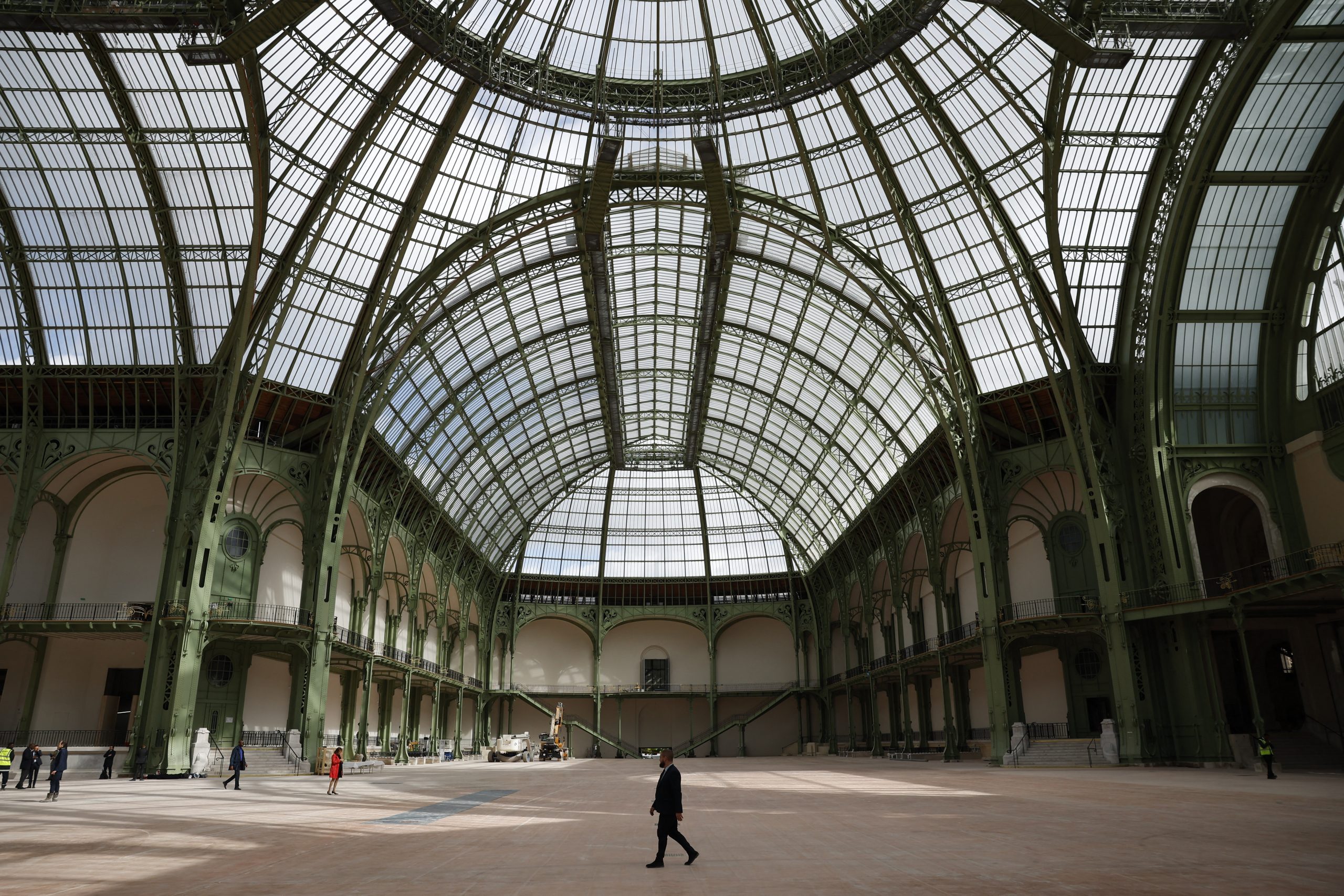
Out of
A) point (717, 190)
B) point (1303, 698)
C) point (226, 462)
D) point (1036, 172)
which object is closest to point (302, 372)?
point (226, 462)

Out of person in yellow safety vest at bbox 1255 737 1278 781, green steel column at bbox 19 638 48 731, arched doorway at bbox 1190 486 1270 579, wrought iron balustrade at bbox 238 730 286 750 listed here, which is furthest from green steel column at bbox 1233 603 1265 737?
green steel column at bbox 19 638 48 731

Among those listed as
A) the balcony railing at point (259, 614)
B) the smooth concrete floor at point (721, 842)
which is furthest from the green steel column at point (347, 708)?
the smooth concrete floor at point (721, 842)

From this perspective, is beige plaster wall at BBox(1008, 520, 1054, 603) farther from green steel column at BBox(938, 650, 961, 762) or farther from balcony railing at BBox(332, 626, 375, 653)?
balcony railing at BBox(332, 626, 375, 653)

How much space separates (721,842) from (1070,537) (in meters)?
31.9

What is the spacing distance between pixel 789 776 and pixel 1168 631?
51.1 feet

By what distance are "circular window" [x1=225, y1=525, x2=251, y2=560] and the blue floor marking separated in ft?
67.3

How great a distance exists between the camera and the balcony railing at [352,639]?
4381 cm

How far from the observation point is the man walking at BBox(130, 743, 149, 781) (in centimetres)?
3100

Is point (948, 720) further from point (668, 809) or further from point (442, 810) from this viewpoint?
point (668, 809)

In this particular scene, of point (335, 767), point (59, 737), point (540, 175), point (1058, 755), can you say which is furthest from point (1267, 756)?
point (59, 737)

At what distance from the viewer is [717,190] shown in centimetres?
3434

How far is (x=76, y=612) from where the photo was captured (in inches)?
1534

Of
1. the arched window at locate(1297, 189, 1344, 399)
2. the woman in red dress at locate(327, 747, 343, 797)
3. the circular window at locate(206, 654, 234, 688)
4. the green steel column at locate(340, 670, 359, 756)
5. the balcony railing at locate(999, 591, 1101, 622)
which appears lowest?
the woman in red dress at locate(327, 747, 343, 797)

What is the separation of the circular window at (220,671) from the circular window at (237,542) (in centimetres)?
460
